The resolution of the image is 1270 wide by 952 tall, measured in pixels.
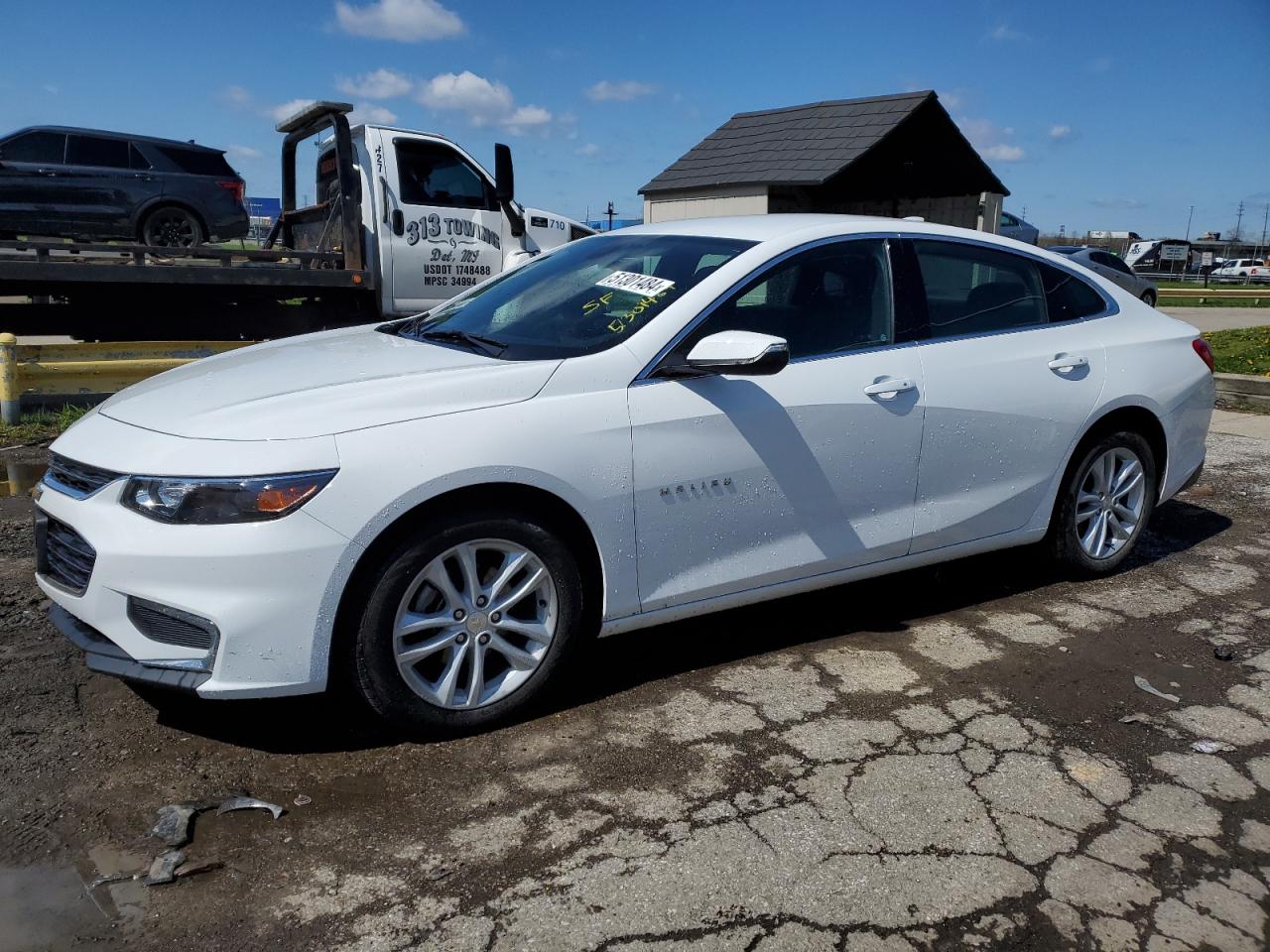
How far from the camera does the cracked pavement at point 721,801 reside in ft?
8.23

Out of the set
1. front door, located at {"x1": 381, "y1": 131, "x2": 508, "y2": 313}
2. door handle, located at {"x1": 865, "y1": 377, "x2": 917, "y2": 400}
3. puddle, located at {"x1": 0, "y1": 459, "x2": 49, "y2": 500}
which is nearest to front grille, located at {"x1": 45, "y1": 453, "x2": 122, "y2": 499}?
door handle, located at {"x1": 865, "y1": 377, "x2": 917, "y2": 400}

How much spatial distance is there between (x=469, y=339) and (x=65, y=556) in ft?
4.96

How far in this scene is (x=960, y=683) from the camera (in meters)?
3.88

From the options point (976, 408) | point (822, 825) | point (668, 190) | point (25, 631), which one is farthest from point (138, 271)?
point (668, 190)

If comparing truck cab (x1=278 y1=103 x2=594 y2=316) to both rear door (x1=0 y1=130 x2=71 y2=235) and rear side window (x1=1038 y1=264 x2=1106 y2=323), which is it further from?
rear side window (x1=1038 y1=264 x2=1106 y2=323)

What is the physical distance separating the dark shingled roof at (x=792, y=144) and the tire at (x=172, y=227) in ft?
25.5

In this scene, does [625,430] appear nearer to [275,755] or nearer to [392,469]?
[392,469]

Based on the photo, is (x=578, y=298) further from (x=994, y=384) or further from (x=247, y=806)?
(x=247, y=806)

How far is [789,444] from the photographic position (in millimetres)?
3766

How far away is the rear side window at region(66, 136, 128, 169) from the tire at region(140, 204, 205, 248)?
0.64m

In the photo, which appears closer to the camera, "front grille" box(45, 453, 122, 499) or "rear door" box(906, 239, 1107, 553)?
"front grille" box(45, 453, 122, 499)

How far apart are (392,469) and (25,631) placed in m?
2.05

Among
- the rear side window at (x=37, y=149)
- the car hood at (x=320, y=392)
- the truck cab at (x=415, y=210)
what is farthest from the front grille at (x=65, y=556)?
the rear side window at (x=37, y=149)

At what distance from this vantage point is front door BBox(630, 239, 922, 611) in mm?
3553
